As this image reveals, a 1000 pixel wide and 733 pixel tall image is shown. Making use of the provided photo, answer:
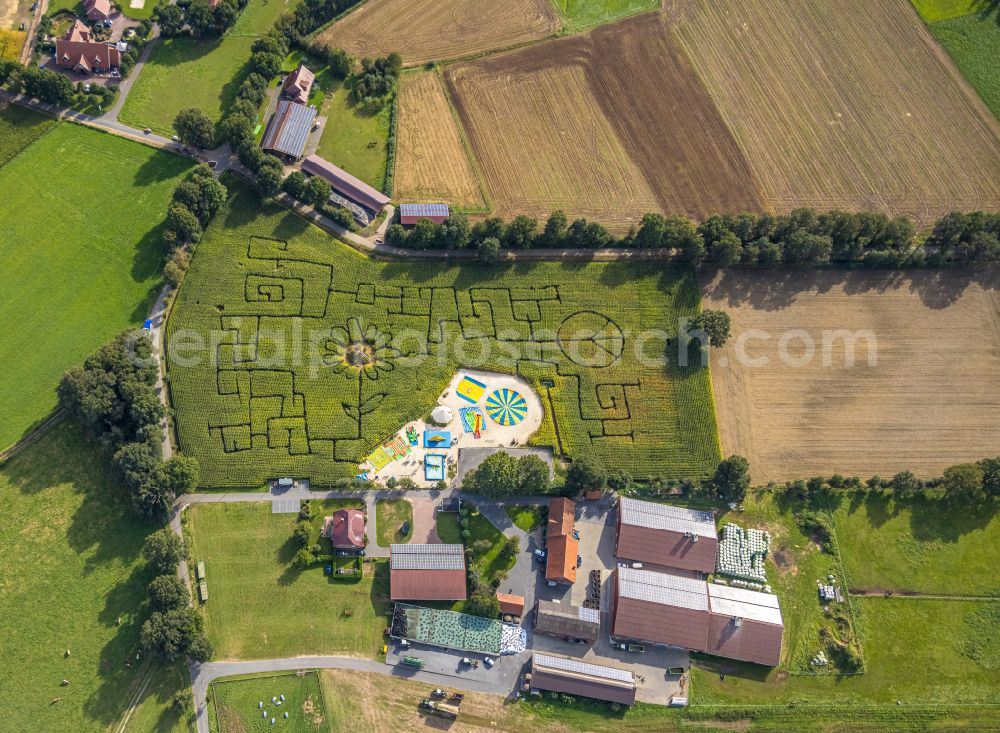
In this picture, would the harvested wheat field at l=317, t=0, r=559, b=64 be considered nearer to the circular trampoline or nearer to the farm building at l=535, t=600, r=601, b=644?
the circular trampoline

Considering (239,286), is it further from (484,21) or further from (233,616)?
(484,21)

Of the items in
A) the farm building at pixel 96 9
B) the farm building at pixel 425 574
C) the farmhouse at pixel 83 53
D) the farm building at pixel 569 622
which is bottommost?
the farm building at pixel 569 622

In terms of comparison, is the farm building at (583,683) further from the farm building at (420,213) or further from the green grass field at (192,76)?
the green grass field at (192,76)

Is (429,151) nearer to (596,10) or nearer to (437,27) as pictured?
(437,27)

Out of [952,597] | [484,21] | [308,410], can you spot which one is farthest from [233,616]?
[484,21]

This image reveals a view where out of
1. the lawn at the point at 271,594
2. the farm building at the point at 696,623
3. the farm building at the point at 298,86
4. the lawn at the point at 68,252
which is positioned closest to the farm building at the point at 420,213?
the farm building at the point at 298,86

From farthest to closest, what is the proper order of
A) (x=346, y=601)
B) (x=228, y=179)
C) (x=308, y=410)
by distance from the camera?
(x=228, y=179), (x=308, y=410), (x=346, y=601)
